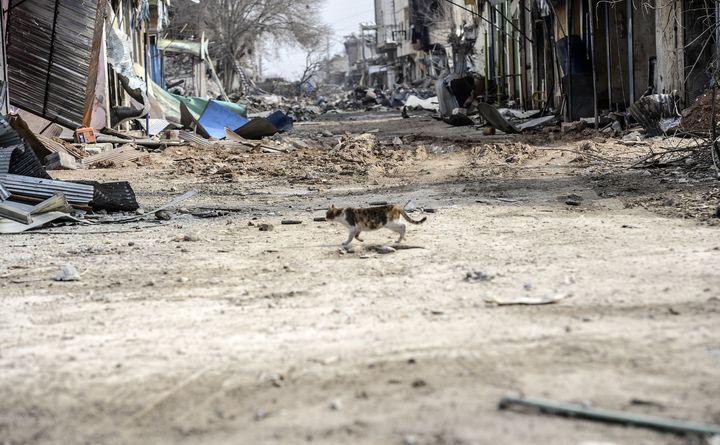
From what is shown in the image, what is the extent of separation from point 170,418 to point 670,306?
249 centimetres

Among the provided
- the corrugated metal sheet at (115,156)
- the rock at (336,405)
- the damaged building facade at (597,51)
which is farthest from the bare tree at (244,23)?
the rock at (336,405)

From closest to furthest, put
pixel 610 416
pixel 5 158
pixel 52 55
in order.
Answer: pixel 610 416 < pixel 5 158 < pixel 52 55

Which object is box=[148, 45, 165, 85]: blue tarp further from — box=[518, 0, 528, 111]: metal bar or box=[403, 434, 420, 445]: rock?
box=[403, 434, 420, 445]: rock

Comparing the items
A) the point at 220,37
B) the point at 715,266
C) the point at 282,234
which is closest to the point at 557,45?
the point at 282,234

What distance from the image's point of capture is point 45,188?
30.8 ft

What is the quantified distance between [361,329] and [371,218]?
2411mm

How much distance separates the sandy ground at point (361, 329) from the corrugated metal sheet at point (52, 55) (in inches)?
322

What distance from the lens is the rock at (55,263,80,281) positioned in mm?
6164

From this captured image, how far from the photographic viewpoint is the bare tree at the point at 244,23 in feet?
163

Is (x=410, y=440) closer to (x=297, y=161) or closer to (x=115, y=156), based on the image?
(x=297, y=161)

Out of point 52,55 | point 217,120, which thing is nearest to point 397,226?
point 52,55

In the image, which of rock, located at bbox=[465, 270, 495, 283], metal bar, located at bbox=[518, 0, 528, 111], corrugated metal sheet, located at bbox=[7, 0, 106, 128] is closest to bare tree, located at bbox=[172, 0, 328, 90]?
metal bar, located at bbox=[518, 0, 528, 111]

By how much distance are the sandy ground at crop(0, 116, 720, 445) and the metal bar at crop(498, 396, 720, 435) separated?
Result: 0.13ft

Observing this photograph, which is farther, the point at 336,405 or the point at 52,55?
the point at 52,55
